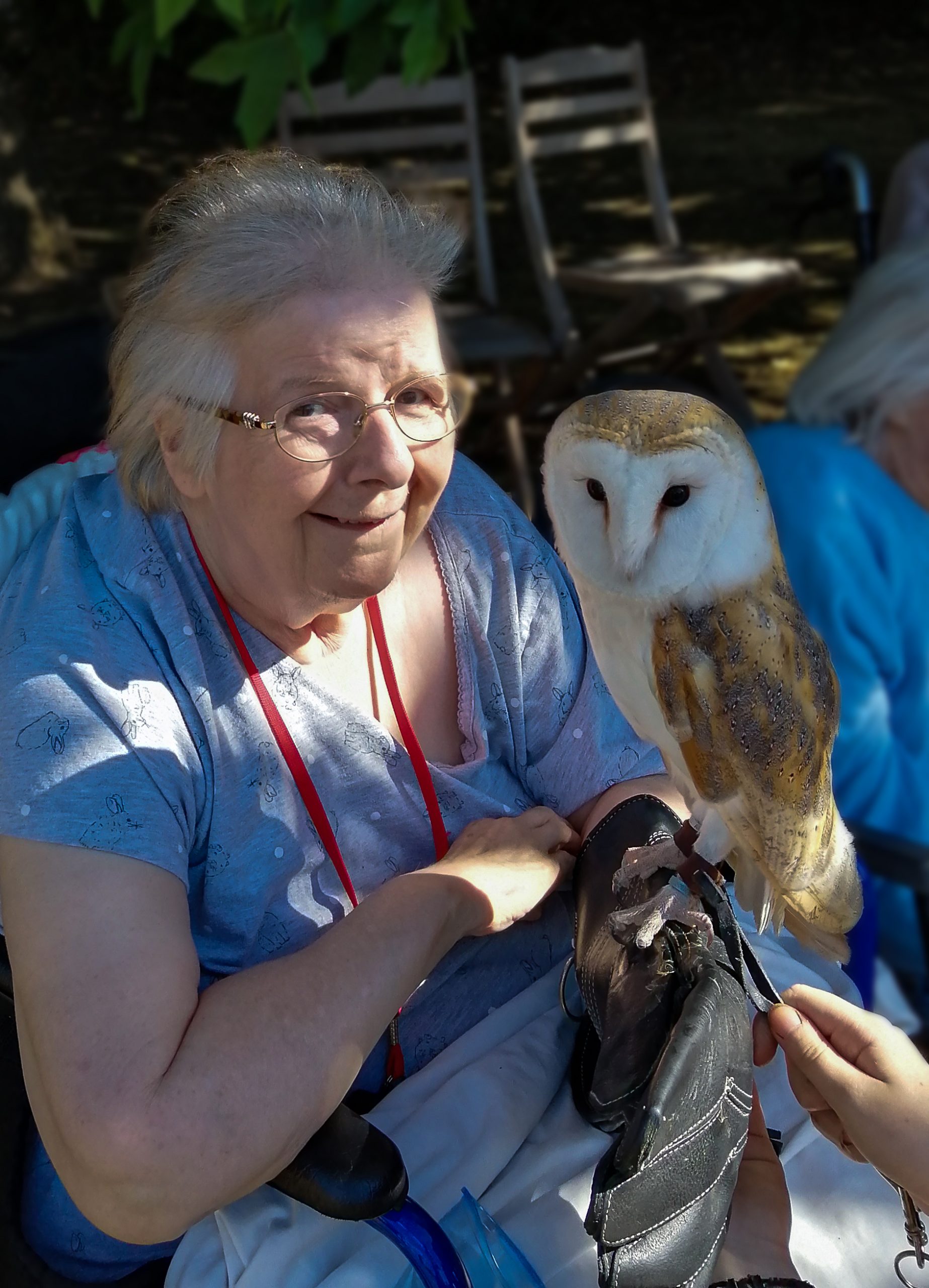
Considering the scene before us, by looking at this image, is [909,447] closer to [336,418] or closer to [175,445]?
[336,418]

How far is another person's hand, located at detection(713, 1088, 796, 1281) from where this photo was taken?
106 cm

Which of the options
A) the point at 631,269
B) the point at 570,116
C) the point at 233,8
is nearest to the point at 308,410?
the point at 233,8

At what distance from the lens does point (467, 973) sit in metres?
1.28

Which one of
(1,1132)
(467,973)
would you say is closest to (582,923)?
(467,973)

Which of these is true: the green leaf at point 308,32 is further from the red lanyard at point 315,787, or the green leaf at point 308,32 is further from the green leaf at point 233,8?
the red lanyard at point 315,787

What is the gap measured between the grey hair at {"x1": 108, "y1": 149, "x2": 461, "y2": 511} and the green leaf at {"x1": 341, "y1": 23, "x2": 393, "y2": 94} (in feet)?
4.35

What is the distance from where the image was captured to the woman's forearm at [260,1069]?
3.10 ft

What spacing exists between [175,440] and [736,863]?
642mm

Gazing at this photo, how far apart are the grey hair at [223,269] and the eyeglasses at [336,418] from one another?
6 cm

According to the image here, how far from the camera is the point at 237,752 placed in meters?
1.16

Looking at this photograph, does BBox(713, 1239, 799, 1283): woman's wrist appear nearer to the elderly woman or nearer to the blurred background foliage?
the elderly woman

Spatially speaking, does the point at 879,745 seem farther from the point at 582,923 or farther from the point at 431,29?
the point at 431,29

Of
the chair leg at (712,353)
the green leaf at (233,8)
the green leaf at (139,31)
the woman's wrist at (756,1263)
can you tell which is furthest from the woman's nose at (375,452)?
the chair leg at (712,353)

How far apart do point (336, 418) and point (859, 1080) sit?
708 millimetres
